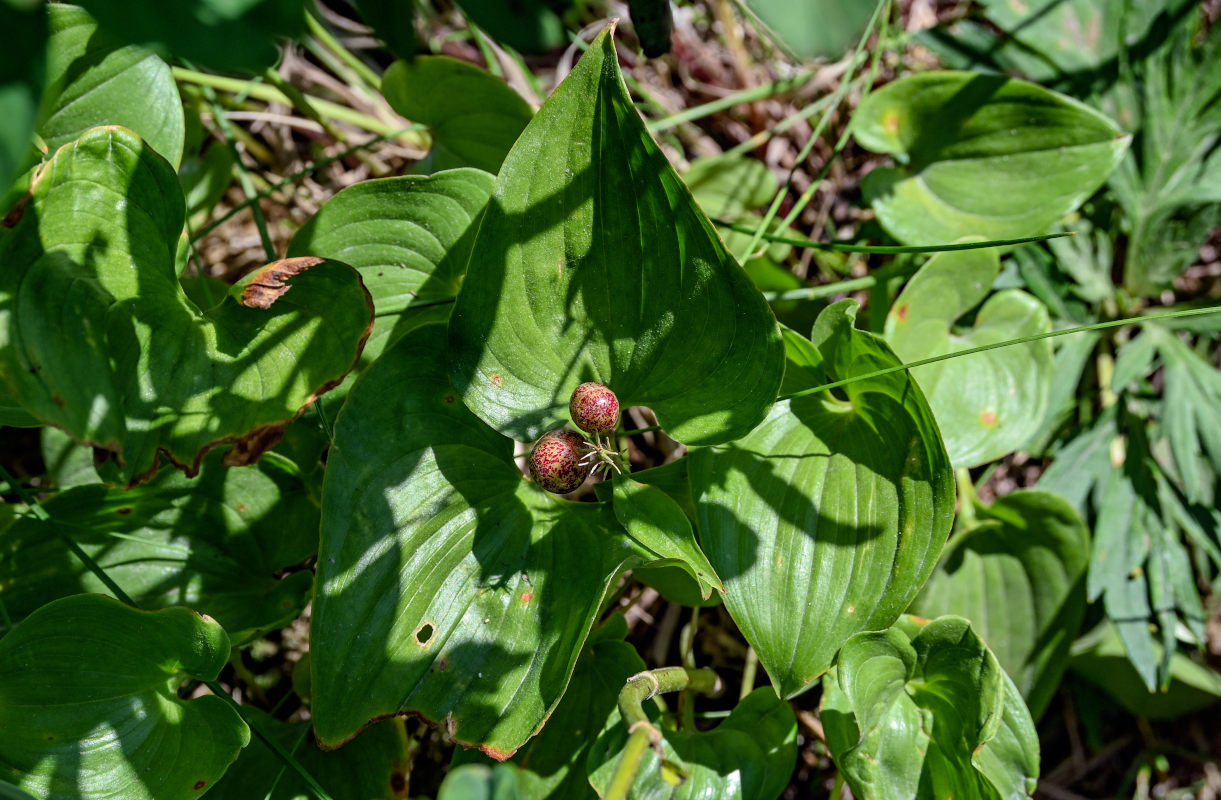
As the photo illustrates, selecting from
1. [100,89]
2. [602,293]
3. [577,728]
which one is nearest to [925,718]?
[577,728]

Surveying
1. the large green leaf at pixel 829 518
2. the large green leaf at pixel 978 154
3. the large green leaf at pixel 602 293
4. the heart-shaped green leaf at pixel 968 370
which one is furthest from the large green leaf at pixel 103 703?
the large green leaf at pixel 978 154

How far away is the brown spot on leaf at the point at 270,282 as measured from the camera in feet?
3.59

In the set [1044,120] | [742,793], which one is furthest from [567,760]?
[1044,120]

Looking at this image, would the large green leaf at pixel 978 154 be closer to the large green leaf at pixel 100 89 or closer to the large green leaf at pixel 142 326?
the large green leaf at pixel 142 326

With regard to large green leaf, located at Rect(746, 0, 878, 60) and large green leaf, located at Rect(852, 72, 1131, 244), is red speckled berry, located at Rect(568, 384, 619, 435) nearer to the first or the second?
large green leaf, located at Rect(746, 0, 878, 60)

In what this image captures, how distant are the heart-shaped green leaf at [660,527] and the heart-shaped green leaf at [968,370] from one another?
24.2 inches

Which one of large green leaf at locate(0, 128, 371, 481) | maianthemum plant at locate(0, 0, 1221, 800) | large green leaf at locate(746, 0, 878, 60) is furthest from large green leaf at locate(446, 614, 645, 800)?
large green leaf at locate(746, 0, 878, 60)

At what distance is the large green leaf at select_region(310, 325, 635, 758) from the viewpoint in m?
1.09

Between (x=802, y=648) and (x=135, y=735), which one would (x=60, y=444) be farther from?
(x=802, y=648)

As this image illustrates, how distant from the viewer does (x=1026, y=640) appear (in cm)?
159

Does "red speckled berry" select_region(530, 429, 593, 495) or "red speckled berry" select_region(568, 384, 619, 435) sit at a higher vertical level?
"red speckled berry" select_region(568, 384, 619, 435)

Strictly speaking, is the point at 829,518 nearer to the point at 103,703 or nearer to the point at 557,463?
the point at 557,463

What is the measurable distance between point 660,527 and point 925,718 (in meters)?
0.62

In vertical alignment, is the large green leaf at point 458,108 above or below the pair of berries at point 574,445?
above
